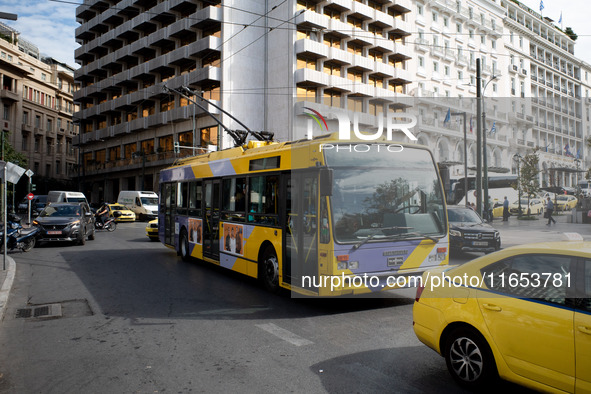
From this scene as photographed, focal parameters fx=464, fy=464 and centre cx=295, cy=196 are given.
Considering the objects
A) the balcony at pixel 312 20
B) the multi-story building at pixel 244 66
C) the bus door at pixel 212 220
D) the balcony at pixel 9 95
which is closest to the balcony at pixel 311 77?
the multi-story building at pixel 244 66

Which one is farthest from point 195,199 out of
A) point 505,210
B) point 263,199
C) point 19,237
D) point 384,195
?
point 505,210

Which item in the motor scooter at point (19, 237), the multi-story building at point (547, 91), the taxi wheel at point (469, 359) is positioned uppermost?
the multi-story building at point (547, 91)

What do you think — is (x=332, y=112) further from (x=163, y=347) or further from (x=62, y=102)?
(x=62, y=102)

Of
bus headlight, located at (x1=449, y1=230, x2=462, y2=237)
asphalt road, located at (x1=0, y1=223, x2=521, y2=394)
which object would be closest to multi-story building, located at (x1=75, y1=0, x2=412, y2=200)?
bus headlight, located at (x1=449, y1=230, x2=462, y2=237)

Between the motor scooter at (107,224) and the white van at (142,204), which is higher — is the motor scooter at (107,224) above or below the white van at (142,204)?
below

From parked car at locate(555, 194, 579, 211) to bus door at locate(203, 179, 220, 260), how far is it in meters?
15.9

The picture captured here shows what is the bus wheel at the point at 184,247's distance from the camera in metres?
13.0

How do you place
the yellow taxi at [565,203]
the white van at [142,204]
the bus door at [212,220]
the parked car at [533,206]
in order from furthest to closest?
the white van at [142,204]
the parked car at [533,206]
the yellow taxi at [565,203]
the bus door at [212,220]

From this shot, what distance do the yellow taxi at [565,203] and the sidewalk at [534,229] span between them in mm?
472

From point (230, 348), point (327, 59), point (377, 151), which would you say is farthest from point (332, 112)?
point (230, 348)

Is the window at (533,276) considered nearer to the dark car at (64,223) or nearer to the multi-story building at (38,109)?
the dark car at (64,223)

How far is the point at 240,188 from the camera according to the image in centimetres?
986

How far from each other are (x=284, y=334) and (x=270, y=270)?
2497 mm

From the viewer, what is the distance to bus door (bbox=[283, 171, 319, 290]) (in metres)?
7.18
